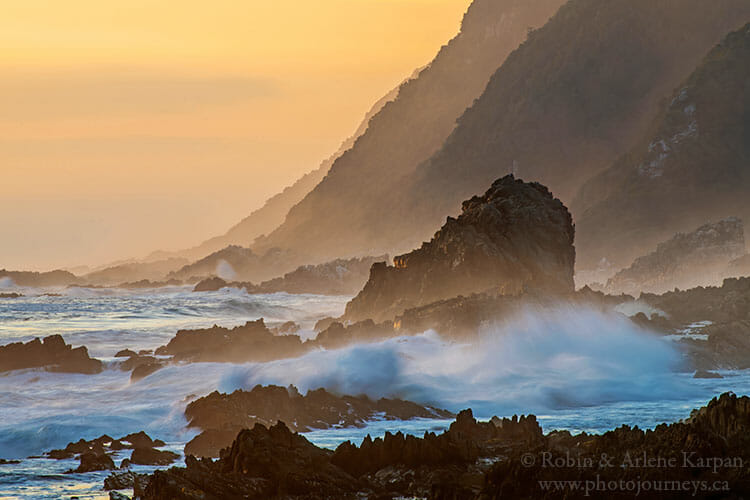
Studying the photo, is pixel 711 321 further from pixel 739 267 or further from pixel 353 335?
pixel 739 267

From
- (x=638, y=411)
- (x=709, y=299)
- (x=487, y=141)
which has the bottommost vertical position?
(x=638, y=411)

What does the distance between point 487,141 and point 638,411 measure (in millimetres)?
155310

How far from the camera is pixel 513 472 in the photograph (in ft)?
57.4

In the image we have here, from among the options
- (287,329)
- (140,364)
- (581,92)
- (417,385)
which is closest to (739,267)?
(287,329)

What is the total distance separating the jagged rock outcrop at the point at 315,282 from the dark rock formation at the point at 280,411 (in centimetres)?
8087

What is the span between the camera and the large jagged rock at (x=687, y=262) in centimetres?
9488

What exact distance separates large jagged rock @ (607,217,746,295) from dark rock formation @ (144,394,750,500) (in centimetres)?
7660

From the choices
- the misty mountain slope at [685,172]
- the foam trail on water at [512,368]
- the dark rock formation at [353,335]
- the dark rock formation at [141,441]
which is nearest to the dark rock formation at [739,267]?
the foam trail on water at [512,368]

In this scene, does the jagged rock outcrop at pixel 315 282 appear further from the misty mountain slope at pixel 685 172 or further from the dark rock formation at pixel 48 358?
the dark rock formation at pixel 48 358

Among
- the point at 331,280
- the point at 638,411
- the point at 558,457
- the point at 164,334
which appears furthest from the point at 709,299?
the point at 331,280

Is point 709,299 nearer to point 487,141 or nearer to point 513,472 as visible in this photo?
point 513,472

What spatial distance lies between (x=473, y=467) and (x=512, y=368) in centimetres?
2455

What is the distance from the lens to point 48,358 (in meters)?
44.4

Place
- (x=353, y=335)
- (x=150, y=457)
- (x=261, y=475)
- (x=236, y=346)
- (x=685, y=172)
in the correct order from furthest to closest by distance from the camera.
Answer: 1. (x=685, y=172)
2. (x=353, y=335)
3. (x=236, y=346)
4. (x=150, y=457)
5. (x=261, y=475)
